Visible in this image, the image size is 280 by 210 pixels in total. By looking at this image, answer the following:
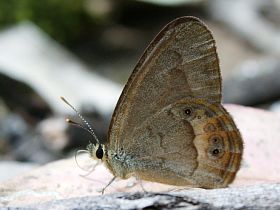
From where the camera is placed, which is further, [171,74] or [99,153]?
[99,153]

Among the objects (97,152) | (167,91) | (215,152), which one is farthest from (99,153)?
(215,152)

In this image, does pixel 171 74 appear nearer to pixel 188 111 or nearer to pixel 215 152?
pixel 188 111

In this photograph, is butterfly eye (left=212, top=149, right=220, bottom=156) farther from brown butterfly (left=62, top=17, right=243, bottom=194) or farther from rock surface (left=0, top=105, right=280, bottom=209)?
rock surface (left=0, top=105, right=280, bottom=209)

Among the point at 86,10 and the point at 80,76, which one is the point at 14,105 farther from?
the point at 86,10

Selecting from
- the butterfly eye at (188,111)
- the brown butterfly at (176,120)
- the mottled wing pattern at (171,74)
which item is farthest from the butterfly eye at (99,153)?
the butterfly eye at (188,111)

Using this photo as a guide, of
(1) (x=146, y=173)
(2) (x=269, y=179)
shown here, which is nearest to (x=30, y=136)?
(1) (x=146, y=173)

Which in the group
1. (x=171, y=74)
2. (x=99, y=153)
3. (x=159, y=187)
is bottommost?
(x=159, y=187)

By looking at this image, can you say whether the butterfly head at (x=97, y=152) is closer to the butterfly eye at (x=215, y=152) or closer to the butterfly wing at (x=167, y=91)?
the butterfly wing at (x=167, y=91)

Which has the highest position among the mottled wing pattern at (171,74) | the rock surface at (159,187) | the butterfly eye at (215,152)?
the mottled wing pattern at (171,74)
